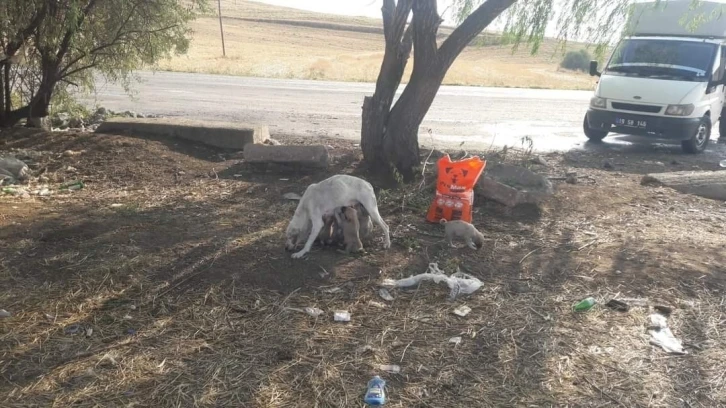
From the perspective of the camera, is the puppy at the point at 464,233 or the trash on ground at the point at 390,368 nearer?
the trash on ground at the point at 390,368

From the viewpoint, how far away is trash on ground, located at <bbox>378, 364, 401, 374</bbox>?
377cm

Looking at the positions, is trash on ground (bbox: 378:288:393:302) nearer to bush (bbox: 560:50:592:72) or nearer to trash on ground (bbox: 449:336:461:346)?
trash on ground (bbox: 449:336:461:346)

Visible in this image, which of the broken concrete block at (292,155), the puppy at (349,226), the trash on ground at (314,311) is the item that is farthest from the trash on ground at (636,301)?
the broken concrete block at (292,155)

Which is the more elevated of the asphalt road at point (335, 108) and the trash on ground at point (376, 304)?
the trash on ground at point (376, 304)

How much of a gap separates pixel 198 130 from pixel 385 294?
612 centimetres

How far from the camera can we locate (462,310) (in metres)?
4.59

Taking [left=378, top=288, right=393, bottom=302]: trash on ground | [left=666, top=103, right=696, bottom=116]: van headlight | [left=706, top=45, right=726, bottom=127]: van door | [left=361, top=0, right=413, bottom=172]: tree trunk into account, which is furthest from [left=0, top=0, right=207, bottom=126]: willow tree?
[left=706, top=45, right=726, bottom=127]: van door

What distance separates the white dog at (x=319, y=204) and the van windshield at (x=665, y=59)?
28.7ft

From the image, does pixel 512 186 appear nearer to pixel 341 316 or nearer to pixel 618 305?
pixel 618 305

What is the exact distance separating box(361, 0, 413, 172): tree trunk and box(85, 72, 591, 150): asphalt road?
12.9 ft

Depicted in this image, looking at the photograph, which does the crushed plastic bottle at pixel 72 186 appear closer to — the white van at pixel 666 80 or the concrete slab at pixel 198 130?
the concrete slab at pixel 198 130

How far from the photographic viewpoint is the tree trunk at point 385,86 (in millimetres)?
7880

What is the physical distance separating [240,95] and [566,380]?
16593 millimetres

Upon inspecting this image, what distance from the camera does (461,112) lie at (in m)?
17.3
